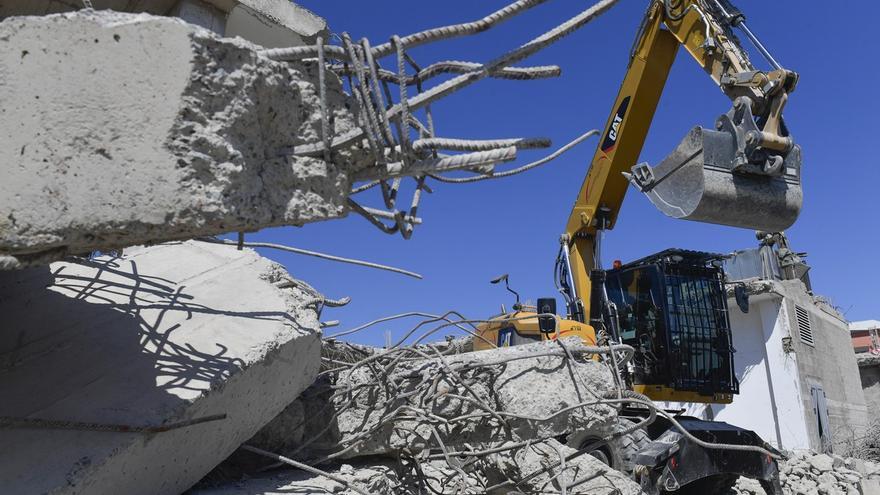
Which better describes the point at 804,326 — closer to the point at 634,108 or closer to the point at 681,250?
the point at 634,108

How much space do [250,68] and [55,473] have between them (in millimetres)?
1138

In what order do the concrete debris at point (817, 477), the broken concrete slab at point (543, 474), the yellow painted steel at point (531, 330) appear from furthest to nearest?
the concrete debris at point (817, 477)
the yellow painted steel at point (531, 330)
the broken concrete slab at point (543, 474)

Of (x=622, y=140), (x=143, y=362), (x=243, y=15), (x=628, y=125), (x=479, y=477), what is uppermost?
(x=628, y=125)

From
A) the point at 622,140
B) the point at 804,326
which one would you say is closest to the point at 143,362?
the point at 622,140

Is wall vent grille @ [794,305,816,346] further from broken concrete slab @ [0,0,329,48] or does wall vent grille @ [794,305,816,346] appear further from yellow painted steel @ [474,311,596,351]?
broken concrete slab @ [0,0,329,48]

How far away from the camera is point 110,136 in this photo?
159 centimetres

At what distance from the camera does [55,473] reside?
182cm

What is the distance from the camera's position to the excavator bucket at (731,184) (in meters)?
6.55

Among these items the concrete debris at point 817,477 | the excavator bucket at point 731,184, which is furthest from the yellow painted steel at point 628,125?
the concrete debris at point 817,477

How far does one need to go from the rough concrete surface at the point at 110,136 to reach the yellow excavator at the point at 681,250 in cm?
432

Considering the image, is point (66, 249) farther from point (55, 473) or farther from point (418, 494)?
point (418, 494)

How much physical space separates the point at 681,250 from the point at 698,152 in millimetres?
1226

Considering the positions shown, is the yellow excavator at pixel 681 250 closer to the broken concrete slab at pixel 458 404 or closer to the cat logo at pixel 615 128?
the cat logo at pixel 615 128

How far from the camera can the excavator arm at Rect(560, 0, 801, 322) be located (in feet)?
21.7
